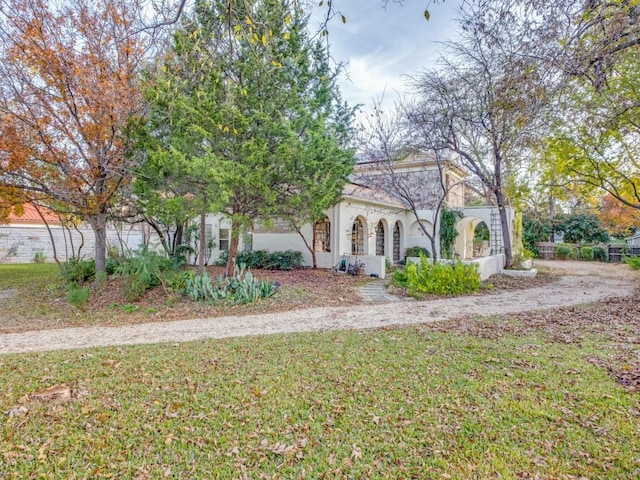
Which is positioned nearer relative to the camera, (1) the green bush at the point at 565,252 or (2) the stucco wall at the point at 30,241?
(2) the stucco wall at the point at 30,241

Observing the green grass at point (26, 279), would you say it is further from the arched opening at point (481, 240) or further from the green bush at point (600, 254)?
the green bush at point (600, 254)

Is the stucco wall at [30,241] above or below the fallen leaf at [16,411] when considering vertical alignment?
above

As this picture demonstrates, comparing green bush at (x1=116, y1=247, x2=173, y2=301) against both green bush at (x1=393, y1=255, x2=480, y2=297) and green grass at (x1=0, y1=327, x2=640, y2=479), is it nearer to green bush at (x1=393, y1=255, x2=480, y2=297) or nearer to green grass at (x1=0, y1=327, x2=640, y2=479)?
green grass at (x1=0, y1=327, x2=640, y2=479)

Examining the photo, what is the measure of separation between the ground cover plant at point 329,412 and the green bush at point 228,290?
4.10 metres

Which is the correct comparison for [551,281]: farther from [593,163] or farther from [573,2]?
[573,2]

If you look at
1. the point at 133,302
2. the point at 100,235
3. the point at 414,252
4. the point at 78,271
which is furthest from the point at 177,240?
the point at 414,252

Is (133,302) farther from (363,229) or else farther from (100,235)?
(363,229)

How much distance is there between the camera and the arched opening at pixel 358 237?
1722cm

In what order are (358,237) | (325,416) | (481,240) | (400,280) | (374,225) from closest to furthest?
(325,416) < (400,280) < (358,237) < (374,225) < (481,240)

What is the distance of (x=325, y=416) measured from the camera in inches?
148

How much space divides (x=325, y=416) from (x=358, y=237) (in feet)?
45.6

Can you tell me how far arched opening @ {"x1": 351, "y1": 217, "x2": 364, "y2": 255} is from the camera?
1722 cm

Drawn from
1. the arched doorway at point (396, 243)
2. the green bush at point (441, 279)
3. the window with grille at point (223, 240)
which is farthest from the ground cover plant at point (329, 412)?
the arched doorway at point (396, 243)

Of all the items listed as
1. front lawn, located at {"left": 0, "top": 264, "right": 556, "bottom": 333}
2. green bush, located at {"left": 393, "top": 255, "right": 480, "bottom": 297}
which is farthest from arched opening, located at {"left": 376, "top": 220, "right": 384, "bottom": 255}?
green bush, located at {"left": 393, "top": 255, "right": 480, "bottom": 297}
